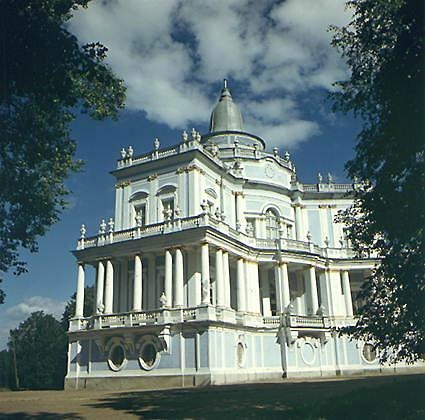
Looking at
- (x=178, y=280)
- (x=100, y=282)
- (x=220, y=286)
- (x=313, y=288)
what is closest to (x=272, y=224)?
(x=313, y=288)

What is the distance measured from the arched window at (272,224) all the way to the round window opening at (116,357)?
50.4 ft

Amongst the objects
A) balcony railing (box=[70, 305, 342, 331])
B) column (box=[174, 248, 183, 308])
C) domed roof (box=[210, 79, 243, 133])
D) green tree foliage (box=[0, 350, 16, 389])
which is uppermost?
domed roof (box=[210, 79, 243, 133])

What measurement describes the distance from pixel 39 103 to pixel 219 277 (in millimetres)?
20772

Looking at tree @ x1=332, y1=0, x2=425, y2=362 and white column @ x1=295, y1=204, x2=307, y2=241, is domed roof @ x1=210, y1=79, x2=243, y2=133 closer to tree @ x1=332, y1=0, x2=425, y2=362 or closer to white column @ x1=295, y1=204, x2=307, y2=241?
white column @ x1=295, y1=204, x2=307, y2=241

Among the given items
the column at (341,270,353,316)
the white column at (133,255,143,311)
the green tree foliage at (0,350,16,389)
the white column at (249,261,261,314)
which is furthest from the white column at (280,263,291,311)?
the green tree foliage at (0,350,16,389)

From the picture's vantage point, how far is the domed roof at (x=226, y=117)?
46.9 m

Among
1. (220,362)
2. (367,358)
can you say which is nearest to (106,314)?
(220,362)

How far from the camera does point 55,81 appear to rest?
497 inches

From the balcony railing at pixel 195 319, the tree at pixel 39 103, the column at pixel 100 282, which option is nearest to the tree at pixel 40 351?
the column at pixel 100 282

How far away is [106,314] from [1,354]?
3938cm

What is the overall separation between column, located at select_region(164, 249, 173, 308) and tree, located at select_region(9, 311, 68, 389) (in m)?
20.1

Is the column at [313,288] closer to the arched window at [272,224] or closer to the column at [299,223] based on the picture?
the arched window at [272,224]

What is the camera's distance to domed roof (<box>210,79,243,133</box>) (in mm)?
46906

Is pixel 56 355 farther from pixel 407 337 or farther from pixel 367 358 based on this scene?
pixel 407 337
